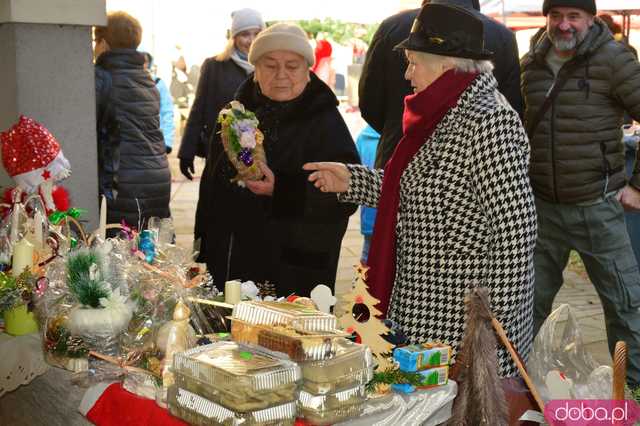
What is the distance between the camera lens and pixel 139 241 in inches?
129

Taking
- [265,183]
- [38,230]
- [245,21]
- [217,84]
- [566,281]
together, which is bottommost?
[566,281]

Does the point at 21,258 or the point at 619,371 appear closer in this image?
the point at 619,371

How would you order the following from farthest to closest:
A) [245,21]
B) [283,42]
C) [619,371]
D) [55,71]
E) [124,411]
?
1. [245,21]
2. [55,71]
3. [283,42]
4. [124,411]
5. [619,371]

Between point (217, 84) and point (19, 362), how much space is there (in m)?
3.62

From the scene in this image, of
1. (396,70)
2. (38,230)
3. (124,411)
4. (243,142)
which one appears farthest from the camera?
(396,70)

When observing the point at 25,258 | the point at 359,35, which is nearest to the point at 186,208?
the point at 25,258

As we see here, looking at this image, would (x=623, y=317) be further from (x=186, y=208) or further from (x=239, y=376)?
(x=186, y=208)

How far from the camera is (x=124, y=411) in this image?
2.51 metres

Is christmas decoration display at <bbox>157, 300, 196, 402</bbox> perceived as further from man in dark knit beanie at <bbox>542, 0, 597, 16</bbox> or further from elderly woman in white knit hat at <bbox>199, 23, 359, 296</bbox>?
man in dark knit beanie at <bbox>542, 0, 597, 16</bbox>

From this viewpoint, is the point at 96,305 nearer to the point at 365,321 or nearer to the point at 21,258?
the point at 21,258

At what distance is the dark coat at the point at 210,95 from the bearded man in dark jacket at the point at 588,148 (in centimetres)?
228

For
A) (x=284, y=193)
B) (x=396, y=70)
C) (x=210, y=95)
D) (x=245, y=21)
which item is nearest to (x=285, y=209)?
(x=284, y=193)

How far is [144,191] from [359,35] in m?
15.6

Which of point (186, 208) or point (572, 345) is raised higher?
point (572, 345)
